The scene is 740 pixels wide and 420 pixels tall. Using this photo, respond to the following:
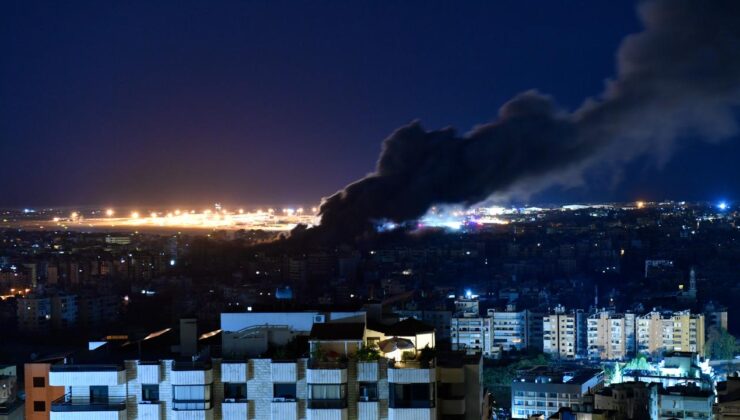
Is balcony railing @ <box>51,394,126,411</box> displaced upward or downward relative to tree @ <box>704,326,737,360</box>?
upward

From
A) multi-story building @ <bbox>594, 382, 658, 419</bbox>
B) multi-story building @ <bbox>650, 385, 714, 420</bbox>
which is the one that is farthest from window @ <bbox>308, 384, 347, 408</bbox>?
multi-story building @ <bbox>650, 385, 714, 420</bbox>

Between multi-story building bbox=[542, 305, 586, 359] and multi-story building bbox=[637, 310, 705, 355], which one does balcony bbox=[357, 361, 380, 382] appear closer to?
multi-story building bbox=[637, 310, 705, 355]

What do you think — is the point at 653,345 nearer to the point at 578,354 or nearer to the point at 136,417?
the point at 578,354

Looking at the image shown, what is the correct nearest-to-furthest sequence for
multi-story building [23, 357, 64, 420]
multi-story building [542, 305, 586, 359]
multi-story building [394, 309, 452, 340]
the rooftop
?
the rooftop < multi-story building [23, 357, 64, 420] < multi-story building [394, 309, 452, 340] < multi-story building [542, 305, 586, 359]

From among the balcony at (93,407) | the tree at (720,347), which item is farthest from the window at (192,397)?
the tree at (720,347)

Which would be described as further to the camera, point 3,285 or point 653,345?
point 3,285

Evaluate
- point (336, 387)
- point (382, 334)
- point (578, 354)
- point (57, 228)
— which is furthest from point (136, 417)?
point (57, 228)
